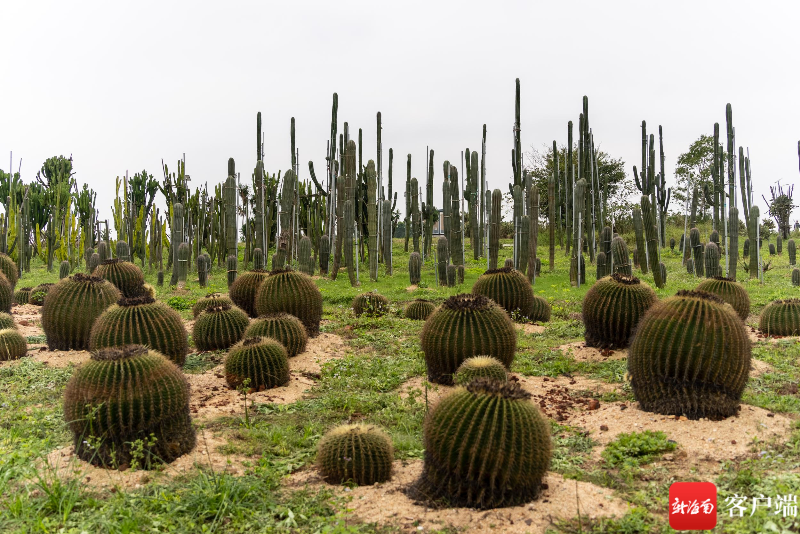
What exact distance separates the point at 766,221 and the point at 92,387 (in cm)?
3873

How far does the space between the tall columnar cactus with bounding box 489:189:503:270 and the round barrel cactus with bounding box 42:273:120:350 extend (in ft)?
37.1

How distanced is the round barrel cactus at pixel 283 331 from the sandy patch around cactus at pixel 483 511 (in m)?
4.71

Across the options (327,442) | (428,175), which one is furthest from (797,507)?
(428,175)

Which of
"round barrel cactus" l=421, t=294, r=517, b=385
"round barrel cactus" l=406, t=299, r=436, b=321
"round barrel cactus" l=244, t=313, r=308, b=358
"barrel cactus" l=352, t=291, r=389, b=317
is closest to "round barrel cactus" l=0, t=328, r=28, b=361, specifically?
"round barrel cactus" l=244, t=313, r=308, b=358

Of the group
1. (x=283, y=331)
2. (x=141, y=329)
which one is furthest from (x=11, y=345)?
(x=283, y=331)

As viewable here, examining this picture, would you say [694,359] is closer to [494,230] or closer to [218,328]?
[218,328]

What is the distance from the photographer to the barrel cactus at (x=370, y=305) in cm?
1369

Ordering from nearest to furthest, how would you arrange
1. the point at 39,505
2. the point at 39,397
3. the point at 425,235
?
the point at 39,505, the point at 39,397, the point at 425,235

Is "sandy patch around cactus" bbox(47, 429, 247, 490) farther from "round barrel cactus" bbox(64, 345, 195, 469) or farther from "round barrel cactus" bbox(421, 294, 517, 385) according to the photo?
"round barrel cactus" bbox(421, 294, 517, 385)

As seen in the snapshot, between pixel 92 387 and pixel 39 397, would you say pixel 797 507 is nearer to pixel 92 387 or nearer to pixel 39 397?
pixel 92 387

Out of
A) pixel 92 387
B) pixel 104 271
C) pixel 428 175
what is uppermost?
pixel 428 175

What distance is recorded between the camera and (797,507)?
4266mm

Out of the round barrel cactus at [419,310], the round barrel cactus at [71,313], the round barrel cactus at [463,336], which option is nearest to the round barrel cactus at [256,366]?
the round barrel cactus at [463,336]

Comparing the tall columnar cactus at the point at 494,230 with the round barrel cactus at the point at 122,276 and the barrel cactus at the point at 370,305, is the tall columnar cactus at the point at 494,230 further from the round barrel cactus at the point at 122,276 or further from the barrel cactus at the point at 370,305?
the round barrel cactus at the point at 122,276
